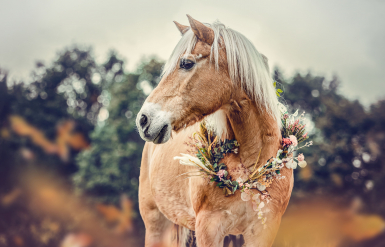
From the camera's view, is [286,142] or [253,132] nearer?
[253,132]

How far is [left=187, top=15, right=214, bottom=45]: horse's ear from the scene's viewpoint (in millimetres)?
2124

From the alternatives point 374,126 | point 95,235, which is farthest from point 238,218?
point 95,235

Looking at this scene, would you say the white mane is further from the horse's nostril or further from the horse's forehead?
the horse's nostril

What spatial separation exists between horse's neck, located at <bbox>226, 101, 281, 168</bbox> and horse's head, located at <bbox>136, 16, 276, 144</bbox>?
0.12 meters

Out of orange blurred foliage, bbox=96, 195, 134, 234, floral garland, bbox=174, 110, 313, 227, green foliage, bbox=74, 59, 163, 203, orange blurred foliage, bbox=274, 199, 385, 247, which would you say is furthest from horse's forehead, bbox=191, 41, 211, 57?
orange blurred foliage, bbox=96, 195, 134, 234

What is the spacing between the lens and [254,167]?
7.47 ft

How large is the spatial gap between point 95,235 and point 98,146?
402 cm

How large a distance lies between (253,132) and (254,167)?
27 centimetres

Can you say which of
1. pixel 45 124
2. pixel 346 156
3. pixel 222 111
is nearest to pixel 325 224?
pixel 346 156

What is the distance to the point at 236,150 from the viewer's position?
7.73 feet

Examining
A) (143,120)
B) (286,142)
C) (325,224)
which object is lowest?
(325,224)

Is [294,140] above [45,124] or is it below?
above

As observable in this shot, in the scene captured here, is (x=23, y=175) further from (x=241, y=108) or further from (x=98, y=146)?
(x=241, y=108)

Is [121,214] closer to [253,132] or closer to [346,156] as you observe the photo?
[346,156]
